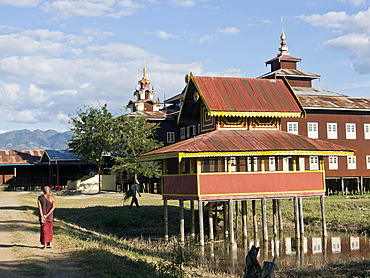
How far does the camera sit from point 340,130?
47.2 meters

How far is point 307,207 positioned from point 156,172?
712 inches

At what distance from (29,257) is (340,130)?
38.1 metres

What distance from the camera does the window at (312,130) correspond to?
46125 mm

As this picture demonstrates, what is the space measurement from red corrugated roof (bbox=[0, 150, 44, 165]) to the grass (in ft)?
70.8

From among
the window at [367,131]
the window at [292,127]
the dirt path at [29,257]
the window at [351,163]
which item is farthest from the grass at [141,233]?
the window at [367,131]

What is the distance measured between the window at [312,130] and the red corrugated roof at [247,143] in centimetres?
1750

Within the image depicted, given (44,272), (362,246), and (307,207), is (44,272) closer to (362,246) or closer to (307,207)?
(362,246)

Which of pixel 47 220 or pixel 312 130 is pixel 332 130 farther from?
pixel 47 220

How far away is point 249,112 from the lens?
28.4 metres

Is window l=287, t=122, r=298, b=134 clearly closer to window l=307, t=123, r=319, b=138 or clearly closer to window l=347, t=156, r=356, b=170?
window l=307, t=123, r=319, b=138

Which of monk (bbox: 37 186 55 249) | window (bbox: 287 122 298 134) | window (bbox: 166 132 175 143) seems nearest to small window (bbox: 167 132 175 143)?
window (bbox: 166 132 175 143)

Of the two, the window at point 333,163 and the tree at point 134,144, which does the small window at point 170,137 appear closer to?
the tree at point 134,144

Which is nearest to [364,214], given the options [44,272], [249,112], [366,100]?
[249,112]

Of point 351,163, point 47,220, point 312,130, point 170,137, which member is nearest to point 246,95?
point 47,220
